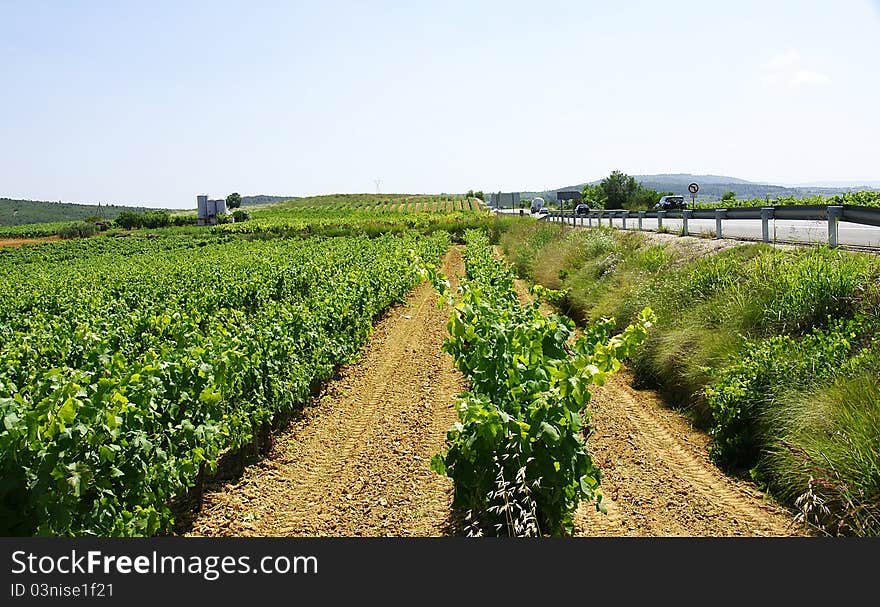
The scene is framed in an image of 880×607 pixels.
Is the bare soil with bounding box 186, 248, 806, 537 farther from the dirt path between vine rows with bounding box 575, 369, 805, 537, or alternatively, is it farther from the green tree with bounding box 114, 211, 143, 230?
the green tree with bounding box 114, 211, 143, 230

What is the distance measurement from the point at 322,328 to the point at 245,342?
3.17 metres

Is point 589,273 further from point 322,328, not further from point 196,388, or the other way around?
point 196,388

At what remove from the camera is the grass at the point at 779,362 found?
567 centimetres

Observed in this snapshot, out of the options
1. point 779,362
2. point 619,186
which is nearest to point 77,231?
point 619,186

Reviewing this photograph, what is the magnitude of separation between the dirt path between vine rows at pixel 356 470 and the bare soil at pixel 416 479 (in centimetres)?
2

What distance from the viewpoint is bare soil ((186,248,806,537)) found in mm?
6031

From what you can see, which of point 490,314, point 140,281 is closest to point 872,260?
point 490,314

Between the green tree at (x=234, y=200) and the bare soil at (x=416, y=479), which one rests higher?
the green tree at (x=234, y=200)

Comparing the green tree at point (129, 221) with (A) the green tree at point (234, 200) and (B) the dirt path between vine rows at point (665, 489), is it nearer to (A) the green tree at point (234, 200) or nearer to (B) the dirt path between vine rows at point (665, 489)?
(A) the green tree at point (234, 200)

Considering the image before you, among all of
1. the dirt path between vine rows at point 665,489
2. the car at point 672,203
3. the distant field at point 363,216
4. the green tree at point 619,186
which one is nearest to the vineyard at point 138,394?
the dirt path between vine rows at point 665,489

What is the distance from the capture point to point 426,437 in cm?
853

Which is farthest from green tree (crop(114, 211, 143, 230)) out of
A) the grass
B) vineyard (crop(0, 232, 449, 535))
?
the grass

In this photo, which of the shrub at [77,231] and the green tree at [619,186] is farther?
the green tree at [619,186]

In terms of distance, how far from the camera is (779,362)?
7406 millimetres
